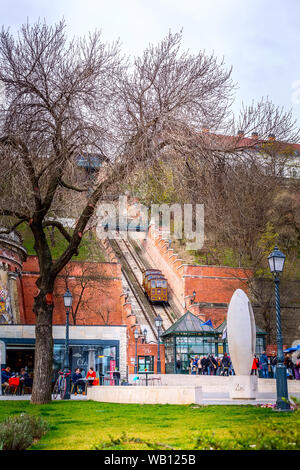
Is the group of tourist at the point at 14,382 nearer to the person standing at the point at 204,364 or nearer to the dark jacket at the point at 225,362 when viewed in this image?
the person standing at the point at 204,364

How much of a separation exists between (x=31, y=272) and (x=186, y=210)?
1133 inches

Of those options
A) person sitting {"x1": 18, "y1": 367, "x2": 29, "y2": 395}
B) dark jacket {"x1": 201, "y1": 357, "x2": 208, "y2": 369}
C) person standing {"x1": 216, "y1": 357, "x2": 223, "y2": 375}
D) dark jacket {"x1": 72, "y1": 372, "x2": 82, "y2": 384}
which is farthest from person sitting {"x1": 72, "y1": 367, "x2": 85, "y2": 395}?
person standing {"x1": 216, "y1": 357, "x2": 223, "y2": 375}

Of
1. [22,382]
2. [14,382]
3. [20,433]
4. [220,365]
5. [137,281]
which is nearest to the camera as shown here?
[20,433]

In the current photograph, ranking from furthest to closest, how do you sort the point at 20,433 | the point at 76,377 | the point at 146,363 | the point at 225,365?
the point at 146,363 → the point at 225,365 → the point at 76,377 → the point at 20,433

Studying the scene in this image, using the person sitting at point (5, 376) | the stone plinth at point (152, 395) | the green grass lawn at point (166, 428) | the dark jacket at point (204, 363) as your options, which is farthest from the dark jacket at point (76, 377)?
the green grass lawn at point (166, 428)

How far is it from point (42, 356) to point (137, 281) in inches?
1365

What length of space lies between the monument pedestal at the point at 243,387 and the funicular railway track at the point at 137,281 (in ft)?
76.6

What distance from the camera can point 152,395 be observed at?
15805 millimetres

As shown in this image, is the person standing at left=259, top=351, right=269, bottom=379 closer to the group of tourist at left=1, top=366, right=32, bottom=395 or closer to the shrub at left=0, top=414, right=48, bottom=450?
the group of tourist at left=1, top=366, right=32, bottom=395

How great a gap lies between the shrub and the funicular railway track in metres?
32.1

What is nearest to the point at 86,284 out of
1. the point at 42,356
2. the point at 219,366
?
the point at 219,366

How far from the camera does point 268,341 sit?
4322cm

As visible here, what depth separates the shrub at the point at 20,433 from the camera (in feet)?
23.6

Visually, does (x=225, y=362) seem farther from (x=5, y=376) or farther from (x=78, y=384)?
(x=5, y=376)
